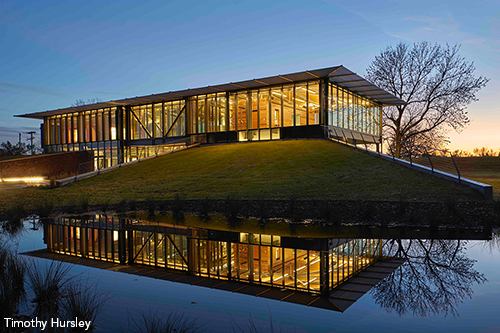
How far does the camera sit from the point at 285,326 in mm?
3822

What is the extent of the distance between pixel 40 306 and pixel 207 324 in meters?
1.96

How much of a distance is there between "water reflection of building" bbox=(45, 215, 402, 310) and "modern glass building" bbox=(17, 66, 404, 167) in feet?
66.6

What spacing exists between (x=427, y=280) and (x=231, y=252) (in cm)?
344

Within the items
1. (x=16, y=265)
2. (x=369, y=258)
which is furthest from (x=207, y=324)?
(x=369, y=258)

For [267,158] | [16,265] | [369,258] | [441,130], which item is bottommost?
[369,258]

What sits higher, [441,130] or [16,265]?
[441,130]

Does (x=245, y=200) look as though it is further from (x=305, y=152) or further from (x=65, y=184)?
(x=65, y=184)

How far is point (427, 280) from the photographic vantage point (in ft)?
17.8

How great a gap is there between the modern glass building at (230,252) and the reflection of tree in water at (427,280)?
1.90 ft

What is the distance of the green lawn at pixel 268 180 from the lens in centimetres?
1459

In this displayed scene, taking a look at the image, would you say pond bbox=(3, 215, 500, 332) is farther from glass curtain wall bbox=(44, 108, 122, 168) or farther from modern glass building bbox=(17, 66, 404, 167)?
glass curtain wall bbox=(44, 108, 122, 168)

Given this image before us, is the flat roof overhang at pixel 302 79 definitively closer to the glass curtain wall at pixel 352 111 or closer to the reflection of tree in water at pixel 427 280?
the glass curtain wall at pixel 352 111

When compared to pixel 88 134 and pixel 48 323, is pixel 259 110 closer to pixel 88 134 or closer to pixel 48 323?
pixel 88 134

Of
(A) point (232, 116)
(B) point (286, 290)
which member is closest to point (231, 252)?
(B) point (286, 290)
